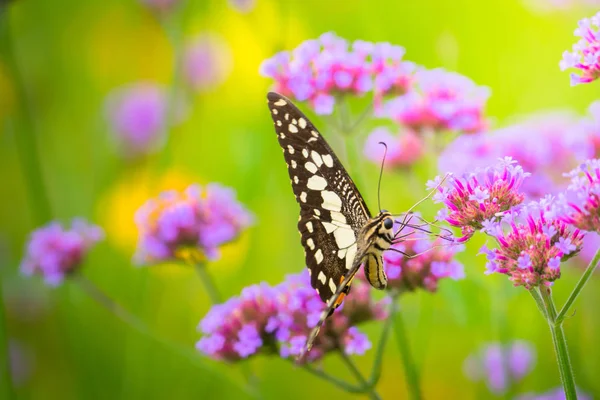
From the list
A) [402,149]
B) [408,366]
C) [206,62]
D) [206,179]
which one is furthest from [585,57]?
[206,62]

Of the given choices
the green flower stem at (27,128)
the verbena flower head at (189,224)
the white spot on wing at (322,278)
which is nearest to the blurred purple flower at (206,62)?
the green flower stem at (27,128)

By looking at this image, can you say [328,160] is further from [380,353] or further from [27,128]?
[27,128]

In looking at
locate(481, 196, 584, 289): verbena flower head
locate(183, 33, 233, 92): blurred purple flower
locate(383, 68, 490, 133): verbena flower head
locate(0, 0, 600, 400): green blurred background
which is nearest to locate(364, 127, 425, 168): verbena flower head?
locate(0, 0, 600, 400): green blurred background

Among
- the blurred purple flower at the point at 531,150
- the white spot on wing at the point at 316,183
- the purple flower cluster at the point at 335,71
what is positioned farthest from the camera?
the blurred purple flower at the point at 531,150

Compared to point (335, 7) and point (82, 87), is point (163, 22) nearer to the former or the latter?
point (335, 7)

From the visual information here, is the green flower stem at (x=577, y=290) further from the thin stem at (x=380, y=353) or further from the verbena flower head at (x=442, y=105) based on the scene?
the verbena flower head at (x=442, y=105)

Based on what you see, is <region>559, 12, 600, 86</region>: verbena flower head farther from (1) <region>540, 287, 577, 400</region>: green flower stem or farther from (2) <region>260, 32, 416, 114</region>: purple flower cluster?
(2) <region>260, 32, 416, 114</region>: purple flower cluster
